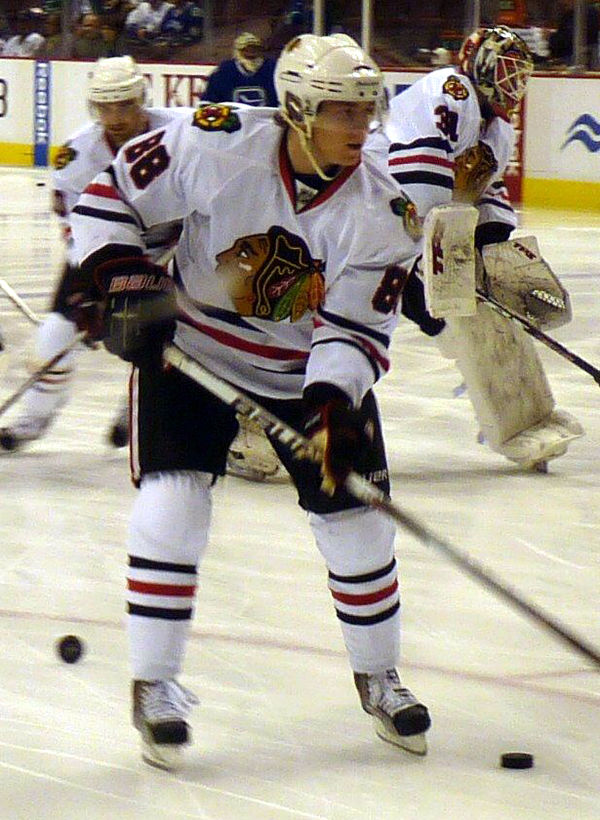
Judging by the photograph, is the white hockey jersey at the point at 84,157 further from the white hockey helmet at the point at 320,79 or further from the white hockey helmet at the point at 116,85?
the white hockey helmet at the point at 320,79

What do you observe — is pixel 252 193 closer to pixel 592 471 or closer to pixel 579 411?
pixel 592 471

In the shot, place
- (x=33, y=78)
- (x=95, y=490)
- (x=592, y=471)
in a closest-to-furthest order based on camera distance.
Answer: (x=95, y=490), (x=592, y=471), (x=33, y=78)

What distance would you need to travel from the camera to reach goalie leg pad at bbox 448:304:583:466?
4.30m

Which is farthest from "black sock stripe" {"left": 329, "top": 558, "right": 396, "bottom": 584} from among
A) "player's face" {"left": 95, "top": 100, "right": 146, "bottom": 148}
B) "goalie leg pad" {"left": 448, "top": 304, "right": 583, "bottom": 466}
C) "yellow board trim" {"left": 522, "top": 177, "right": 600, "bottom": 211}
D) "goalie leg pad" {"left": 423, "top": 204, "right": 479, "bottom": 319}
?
"yellow board trim" {"left": 522, "top": 177, "right": 600, "bottom": 211}

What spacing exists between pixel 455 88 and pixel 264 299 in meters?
1.81

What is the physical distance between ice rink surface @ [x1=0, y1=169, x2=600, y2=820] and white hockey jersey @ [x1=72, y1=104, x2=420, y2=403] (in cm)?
54

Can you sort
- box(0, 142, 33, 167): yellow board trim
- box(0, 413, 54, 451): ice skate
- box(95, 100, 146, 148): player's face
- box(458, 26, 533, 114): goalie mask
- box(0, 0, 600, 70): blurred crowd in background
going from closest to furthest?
box(458, 26, 533, 114): goalie mask < box(95, 100, 146, 148): player's face < box(0, 413, 54, 451): ice skate < box(0, 0, 600, 70): blurred crowd in background < box(0, 142, 33, 167): yellow board trim

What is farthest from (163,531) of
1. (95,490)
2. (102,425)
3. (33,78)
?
(33,78)

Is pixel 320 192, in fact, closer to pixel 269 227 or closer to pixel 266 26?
pixel 269 227

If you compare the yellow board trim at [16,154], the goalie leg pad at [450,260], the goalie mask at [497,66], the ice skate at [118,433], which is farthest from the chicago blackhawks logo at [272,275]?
the yellow board trim at [16,154]

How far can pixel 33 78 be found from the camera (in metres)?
13.6

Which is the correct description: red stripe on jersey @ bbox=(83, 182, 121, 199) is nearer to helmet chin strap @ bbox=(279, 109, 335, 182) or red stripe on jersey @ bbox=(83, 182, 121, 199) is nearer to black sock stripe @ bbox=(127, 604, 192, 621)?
helmet chin strap @ bbox=(279, 109, 335, 182)

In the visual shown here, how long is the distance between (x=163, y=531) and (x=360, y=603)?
310mm

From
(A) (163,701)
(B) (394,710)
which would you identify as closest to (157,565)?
(A) (163,701)
